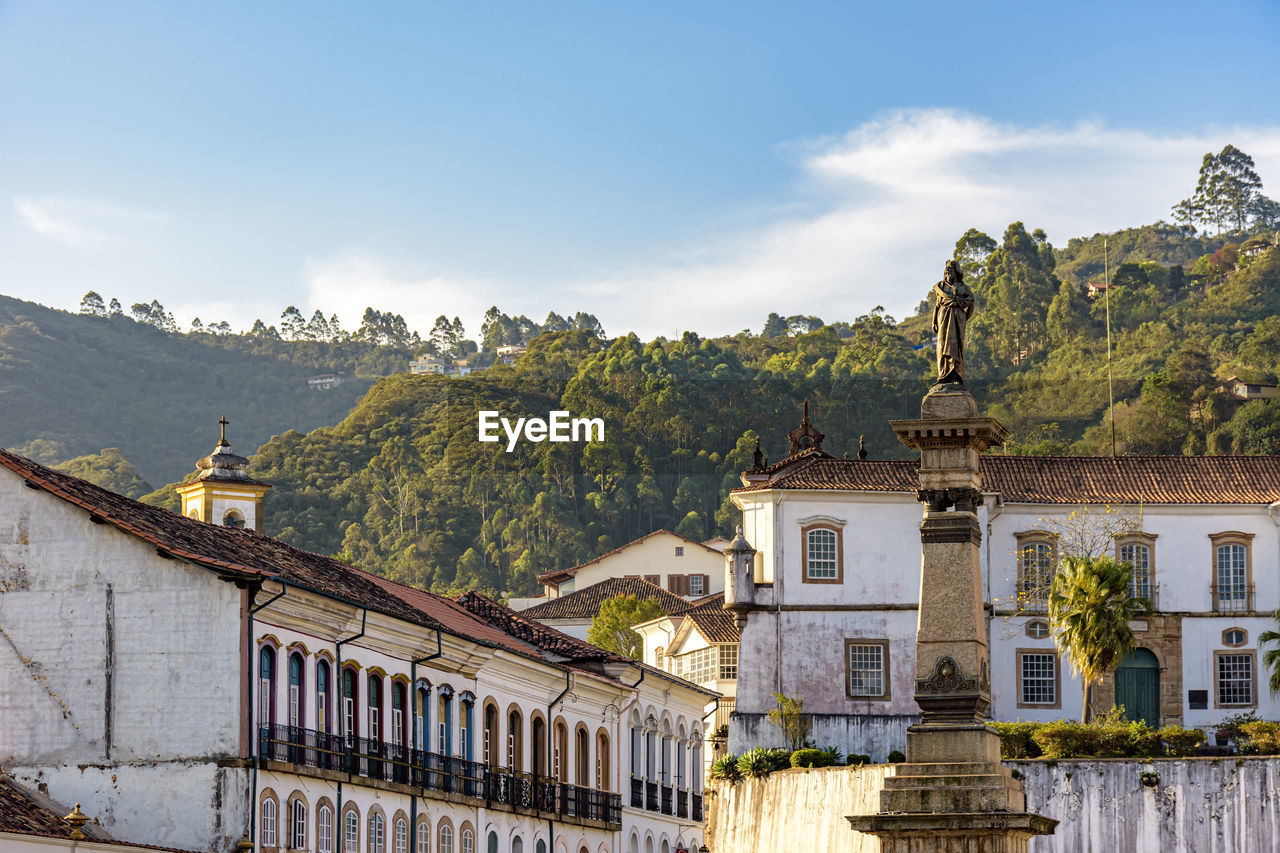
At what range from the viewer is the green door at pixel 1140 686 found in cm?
A: 6444

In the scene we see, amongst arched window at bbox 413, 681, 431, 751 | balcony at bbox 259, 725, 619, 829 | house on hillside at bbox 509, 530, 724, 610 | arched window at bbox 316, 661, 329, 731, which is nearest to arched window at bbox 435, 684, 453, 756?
balcony at bbox 259, 725, 619, 829

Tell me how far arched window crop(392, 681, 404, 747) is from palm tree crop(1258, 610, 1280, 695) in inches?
1277

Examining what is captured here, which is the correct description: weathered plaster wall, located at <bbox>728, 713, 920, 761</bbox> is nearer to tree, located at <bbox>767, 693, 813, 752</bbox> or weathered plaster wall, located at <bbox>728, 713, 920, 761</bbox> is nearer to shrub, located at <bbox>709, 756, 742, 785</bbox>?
tree, located at <bbox>767, 693, 813, 752</bbox>

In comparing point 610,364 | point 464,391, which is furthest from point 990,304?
point 464,391

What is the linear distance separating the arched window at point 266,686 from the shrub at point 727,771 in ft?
88.9

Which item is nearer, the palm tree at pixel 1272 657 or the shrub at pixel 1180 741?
the shrub at pixel 1180 741

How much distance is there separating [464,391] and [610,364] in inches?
432

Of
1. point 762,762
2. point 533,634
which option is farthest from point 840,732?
point 533,634

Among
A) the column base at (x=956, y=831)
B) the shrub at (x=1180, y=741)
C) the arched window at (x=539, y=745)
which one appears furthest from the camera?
the shrub at (x=1180, y=741)

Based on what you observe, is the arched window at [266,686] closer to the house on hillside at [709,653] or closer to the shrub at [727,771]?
the shrub at [727,771]

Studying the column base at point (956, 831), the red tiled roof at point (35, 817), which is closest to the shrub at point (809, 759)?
the red tiled roof at point (35, 817)

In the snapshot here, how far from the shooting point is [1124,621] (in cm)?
6091

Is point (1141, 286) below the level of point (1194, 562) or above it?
above

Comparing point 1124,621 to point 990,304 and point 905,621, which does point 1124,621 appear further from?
point 990,304
